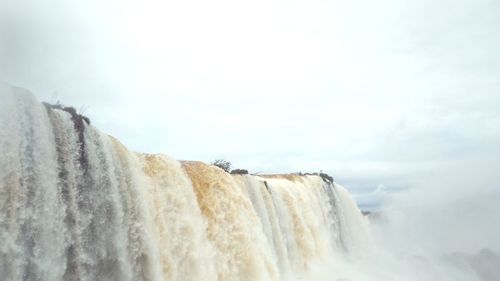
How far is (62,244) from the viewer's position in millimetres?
7793

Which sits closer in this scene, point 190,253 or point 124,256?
point 124,256

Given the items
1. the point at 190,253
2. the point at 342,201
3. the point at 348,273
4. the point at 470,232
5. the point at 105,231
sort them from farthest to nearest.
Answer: the point at 470,232, the point at 342,201, the point at 348,273, the point at 190,253, the point at 105,231

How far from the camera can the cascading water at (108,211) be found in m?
7.27

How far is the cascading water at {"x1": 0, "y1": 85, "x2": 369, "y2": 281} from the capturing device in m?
7.27

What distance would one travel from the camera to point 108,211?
8875 mm

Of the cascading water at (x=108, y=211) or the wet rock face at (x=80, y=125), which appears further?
the wet rock face at (x=80, y=125)

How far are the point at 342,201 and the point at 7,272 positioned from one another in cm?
2201

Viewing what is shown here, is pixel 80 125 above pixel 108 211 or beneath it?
above

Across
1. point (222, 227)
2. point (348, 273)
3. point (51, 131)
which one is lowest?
point (348, 273)

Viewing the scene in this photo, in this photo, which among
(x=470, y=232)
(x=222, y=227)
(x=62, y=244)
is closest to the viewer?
(x=62, y=244)

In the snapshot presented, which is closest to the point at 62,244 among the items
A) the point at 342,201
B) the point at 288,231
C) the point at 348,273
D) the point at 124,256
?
the point at 124,256

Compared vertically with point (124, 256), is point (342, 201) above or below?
above

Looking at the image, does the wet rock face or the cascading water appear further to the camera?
the wet rock face

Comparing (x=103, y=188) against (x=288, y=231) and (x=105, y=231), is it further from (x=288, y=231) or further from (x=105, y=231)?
(x=288, y=231)
